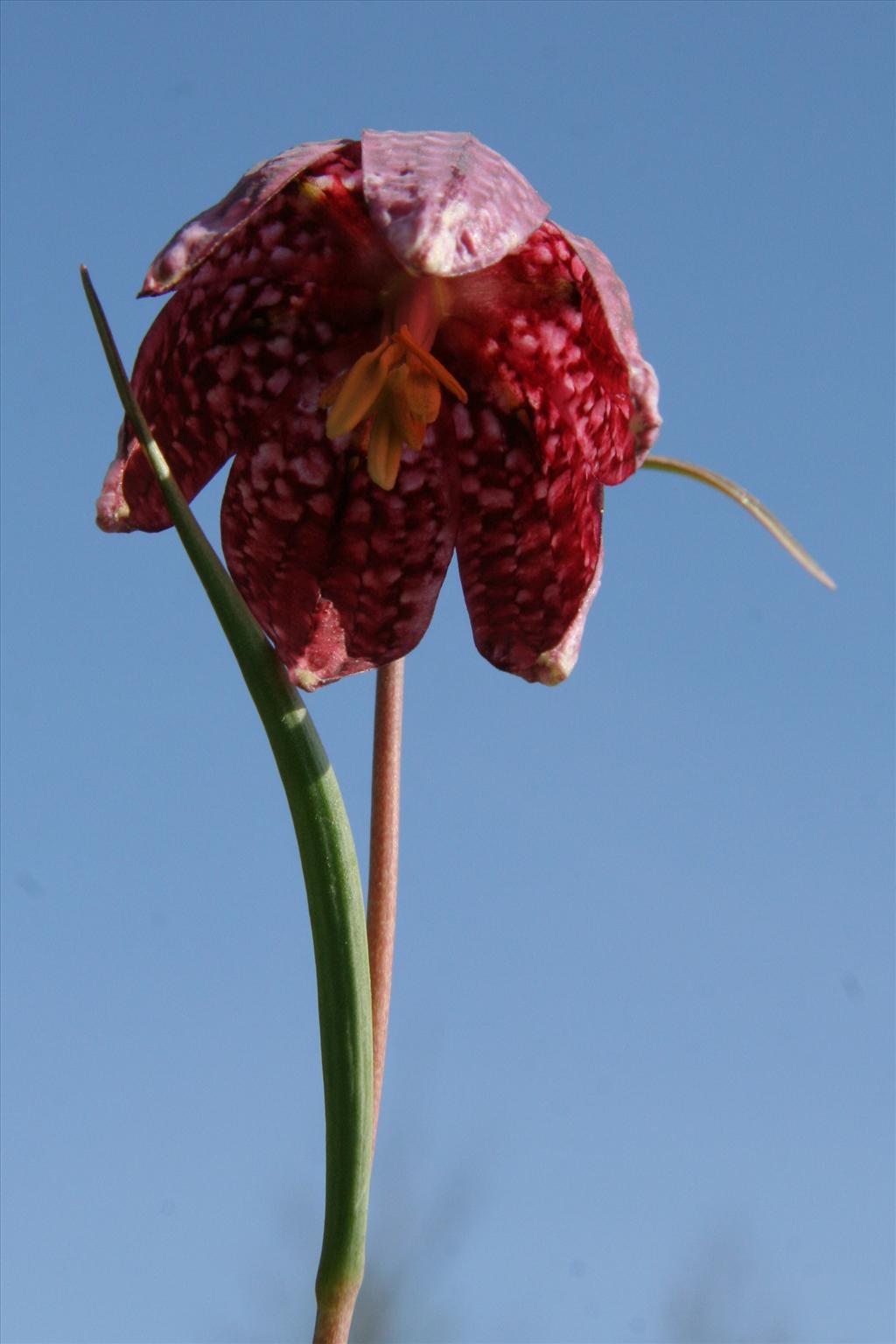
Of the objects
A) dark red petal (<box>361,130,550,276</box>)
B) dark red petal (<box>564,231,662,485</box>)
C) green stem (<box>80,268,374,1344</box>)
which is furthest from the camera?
dark red petal (<box>564,231,662,485</box>)

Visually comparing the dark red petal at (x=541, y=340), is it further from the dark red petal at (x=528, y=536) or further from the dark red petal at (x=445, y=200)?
the dark red petal at (x=445, y=200)

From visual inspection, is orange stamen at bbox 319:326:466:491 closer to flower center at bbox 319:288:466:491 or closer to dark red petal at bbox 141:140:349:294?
flower center at bbox 319:288:466:491

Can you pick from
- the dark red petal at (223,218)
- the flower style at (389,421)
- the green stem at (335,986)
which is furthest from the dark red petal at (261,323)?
the green stem at (335,986)

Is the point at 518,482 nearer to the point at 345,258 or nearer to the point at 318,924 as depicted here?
the point at 345,258

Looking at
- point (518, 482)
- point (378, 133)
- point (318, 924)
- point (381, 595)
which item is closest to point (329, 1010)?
point (318, 924)

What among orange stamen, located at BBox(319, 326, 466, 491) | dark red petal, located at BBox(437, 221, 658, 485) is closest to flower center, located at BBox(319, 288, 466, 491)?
orange stamen, located at BBox(319, 326, 466, 491)

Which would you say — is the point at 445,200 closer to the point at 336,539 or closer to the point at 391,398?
the point at 391,398

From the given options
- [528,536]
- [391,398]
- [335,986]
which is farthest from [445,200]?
[335,986]
